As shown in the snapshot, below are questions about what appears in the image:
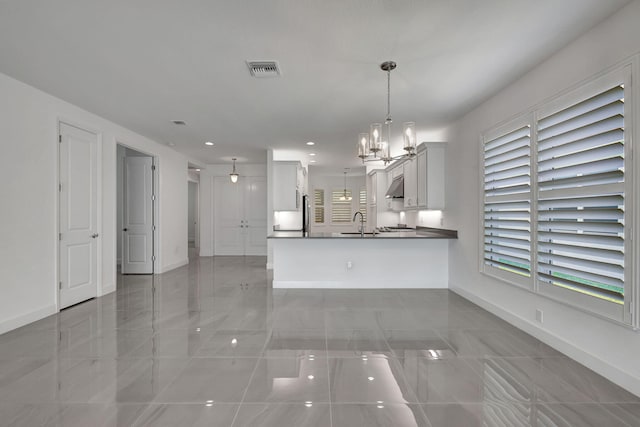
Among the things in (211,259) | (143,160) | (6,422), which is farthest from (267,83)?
(211,259)

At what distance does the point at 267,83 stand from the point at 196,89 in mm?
881

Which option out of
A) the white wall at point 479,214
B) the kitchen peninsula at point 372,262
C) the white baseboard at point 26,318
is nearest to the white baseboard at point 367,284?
the kitchen peninsula at point 372,262

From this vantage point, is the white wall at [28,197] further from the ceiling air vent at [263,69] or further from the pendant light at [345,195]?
the pendant light at [345,195]

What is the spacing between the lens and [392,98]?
13.0ft

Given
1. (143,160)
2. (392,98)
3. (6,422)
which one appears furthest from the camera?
(143,160)

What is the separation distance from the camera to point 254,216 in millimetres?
9430

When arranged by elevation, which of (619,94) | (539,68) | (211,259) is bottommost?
(211,259)

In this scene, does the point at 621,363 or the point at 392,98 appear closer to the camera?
the point at 621,363

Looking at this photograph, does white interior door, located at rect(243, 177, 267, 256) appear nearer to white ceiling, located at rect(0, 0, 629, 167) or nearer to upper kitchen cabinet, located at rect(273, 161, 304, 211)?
upper kitchen cabinet, located at rect(273, 161, 304, 211)

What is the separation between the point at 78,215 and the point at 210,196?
5038mm

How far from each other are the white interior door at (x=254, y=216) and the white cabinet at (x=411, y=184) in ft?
15.2

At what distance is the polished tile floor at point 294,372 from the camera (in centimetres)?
192

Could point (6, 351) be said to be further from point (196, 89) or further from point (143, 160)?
point (143, 160)

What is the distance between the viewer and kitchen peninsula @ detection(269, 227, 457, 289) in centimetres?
520
